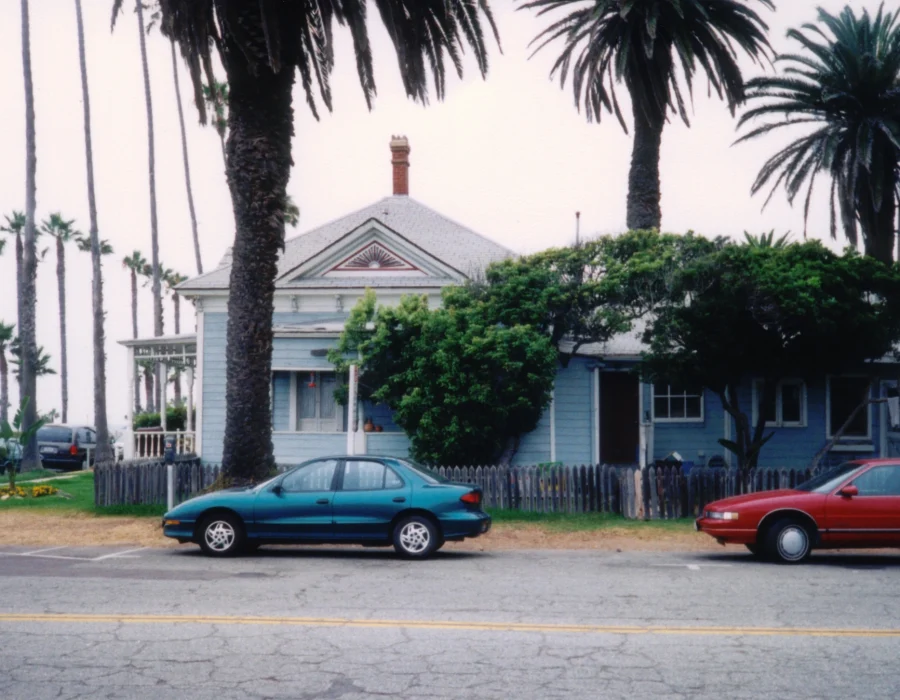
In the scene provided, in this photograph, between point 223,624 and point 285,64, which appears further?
point 285,64

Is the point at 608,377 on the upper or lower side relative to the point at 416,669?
upper

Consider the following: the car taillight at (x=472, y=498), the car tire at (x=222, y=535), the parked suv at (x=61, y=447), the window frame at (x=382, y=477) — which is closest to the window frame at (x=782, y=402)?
the car taillight at (x=472, y=498)

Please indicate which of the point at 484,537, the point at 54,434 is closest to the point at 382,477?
the point at 484,537

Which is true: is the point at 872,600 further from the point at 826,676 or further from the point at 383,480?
the point at 383,480

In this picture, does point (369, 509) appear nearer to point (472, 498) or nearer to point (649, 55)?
point (472, 498)

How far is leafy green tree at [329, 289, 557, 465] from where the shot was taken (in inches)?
821

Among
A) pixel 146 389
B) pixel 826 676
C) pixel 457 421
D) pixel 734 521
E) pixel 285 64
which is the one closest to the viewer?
pixel 826 676

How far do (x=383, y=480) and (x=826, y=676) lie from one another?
730 centimetres

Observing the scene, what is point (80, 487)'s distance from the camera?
26406 millimetres

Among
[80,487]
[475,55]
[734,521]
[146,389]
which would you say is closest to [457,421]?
[475,55]

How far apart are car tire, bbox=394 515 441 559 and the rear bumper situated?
0.15m

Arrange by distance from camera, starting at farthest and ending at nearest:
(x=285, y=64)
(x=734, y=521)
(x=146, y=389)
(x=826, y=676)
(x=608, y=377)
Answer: (x=146, y=389)
(x=608, y=377)
(x=285, y=64)
(x=734, y=521)
(x=826, y=676)

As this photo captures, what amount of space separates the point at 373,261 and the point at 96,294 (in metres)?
17.7

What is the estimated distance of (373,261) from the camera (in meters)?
25.0
